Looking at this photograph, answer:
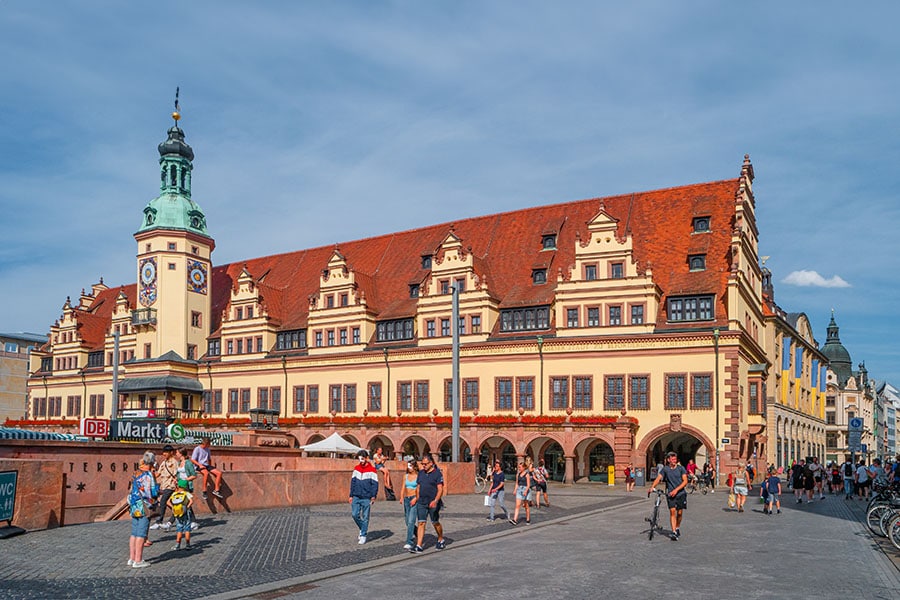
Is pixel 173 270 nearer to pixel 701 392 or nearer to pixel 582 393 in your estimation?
pixel 582 393

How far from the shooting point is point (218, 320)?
6950 cm

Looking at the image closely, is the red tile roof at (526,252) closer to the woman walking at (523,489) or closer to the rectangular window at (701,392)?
the rectangular window at (701,392)

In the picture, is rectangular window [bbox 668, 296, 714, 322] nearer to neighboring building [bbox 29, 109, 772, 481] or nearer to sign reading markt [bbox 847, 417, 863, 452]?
neighboring building [bbox 29, 109, 772, 481]

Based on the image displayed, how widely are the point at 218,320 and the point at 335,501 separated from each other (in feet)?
141

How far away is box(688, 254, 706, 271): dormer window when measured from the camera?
4938 centimetres

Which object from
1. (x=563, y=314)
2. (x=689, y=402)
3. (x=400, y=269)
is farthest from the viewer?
(x=400, y=269)

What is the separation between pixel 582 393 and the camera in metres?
49.4

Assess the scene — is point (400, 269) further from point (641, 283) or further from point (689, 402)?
point (689, 402)

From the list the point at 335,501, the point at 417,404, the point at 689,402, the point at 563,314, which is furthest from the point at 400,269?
the point at 335,501

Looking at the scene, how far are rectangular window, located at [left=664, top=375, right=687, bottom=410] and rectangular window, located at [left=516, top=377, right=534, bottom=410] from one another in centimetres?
775

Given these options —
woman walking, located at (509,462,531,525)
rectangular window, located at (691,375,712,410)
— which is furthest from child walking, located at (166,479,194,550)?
rectangular window, located at (691,375,712,410)

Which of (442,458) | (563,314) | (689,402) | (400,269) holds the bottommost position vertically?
(442,458)

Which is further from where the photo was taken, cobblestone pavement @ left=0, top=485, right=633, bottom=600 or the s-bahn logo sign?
the s-bahn logo sign

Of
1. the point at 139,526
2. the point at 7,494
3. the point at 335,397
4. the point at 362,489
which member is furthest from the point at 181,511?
the point at 335,397
